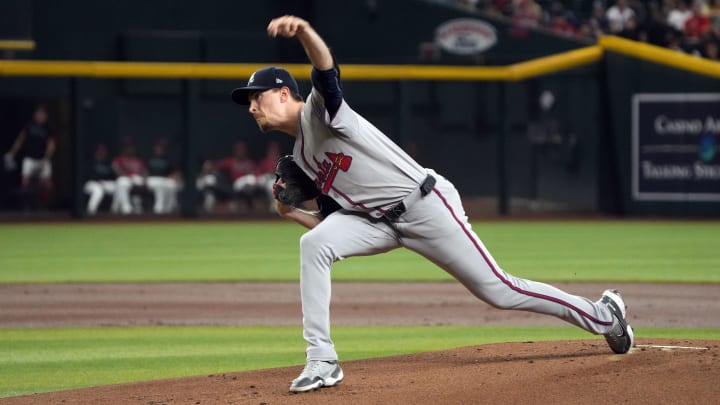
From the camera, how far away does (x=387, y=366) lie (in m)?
5.54

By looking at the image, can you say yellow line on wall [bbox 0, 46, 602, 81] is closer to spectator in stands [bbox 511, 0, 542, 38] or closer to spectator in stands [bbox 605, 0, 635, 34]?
spectator in stands [bbox 605, 0, 635, 34]

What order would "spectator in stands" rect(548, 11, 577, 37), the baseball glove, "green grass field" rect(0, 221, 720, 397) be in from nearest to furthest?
the baseball glove → "green grass field" rect(0, 221, 720, 397) → "spectator in stands" rect(548, 11, 577, 37)

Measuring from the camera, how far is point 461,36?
878 inches

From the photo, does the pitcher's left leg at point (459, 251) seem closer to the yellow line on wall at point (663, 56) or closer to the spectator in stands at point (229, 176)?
the yellow line on wall at point (663, 56)

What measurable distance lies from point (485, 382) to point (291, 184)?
50.3 inches

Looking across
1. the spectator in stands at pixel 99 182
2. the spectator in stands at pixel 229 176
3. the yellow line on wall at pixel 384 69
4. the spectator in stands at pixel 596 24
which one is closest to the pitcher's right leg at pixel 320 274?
the yellow line on wall at pixel 384 69

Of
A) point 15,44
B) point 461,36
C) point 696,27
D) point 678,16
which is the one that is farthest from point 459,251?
point 461,36

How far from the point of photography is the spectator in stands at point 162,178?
696 inches

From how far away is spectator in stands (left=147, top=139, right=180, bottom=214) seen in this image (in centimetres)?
1767

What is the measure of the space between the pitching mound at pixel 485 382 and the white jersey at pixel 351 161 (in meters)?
0.82

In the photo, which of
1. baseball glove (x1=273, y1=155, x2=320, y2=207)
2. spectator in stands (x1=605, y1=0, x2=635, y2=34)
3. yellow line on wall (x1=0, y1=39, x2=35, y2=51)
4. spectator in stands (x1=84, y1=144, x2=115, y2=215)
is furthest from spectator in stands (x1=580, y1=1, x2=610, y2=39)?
baseball glove (x1=273, y1=155, x2=320, y2=207)

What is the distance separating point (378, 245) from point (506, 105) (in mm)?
13581

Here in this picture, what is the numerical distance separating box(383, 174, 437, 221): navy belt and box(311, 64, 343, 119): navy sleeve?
1.83 ft

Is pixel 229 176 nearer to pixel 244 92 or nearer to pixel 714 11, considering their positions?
pixel 714 11
